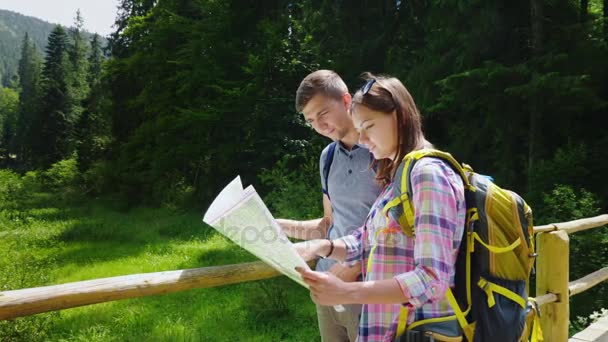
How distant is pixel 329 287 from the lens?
→ 105cm

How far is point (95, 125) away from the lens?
86.3 feet

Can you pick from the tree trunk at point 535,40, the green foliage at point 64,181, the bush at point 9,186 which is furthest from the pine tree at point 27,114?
the tree trunk at point 535,40

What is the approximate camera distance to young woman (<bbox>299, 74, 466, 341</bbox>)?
1.04 meters

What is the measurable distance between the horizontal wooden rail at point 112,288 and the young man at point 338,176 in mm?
291

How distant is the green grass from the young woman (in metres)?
5.22

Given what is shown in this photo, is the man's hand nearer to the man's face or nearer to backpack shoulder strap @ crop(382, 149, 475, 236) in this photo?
backpack shoulder strap @ crop(382, 149, 475, 236)

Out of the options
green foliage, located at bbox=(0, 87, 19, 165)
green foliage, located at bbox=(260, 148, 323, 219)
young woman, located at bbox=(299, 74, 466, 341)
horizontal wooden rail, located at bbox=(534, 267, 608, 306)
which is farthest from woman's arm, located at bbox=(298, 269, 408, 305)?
green foliage, located at bbox=(0, 87, 19, 165)

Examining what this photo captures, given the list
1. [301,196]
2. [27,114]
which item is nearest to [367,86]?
[301,196]

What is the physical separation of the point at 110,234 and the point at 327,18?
841 centimetres

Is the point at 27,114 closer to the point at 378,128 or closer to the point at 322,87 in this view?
the point at 322,87

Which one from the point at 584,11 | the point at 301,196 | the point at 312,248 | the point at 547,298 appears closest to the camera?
the point at 312,248

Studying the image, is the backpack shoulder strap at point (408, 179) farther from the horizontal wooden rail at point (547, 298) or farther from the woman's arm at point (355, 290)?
the horizontal wooden rail at point (547, 298)

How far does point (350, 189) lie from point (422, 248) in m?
0.74

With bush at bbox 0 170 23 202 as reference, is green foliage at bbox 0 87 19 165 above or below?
above
